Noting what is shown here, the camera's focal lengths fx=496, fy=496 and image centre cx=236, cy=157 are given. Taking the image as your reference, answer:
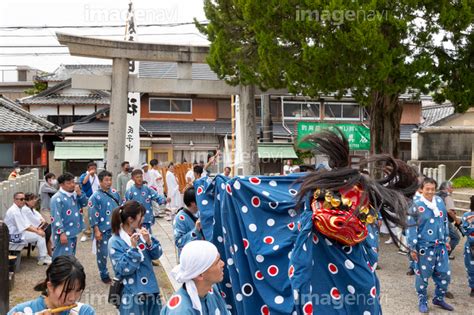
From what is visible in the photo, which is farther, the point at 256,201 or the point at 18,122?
the point at 18,122

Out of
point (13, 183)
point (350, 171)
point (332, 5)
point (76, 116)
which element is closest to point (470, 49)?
point (332, 5)

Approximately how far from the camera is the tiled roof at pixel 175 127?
26.9 metres

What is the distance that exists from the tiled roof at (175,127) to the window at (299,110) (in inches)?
60.8

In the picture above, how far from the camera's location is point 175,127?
2795 cm

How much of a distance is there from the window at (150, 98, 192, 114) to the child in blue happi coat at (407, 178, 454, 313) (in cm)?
2264

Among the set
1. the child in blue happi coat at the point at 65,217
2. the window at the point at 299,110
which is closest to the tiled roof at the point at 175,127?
the window at the point at 299,110

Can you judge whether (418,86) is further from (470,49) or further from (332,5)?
(332,5)

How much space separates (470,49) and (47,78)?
32222 mm

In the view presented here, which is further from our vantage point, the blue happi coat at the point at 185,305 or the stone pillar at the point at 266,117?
the stone pillar at the point at 266,117

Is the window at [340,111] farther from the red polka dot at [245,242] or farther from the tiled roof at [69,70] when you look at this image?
the red polka dot at [245,242]

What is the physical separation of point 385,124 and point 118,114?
7.93 m

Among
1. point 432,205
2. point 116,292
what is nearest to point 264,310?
point 116,292

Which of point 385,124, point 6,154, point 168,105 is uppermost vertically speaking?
point 168,105

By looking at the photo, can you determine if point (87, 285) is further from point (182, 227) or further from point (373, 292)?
point (373, 292)
